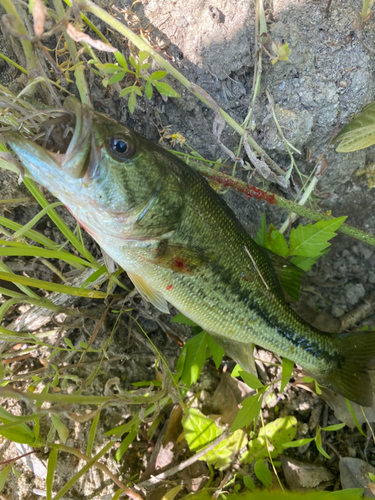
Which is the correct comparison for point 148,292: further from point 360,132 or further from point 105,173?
point 360,132

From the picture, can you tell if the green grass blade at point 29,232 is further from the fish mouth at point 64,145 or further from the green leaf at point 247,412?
the green leaf at point 247,412

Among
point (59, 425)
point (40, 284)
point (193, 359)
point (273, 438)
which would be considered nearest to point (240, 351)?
point (193, 359)

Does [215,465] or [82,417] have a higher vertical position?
[82,417]

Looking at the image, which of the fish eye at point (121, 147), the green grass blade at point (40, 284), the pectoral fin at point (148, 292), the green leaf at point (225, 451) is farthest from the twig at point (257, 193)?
the green leaf at point (225, 451)

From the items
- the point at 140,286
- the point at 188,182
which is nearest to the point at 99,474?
the point at 140,286

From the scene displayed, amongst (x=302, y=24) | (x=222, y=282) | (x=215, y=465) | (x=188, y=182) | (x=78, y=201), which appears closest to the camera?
(x=78, y=201)

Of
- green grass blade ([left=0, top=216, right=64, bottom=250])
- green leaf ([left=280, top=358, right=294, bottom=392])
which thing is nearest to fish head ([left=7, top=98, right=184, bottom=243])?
green grass blade ([left=0, top=216, right=64, bottom=250])

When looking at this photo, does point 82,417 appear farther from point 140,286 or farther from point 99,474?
point 99,474
